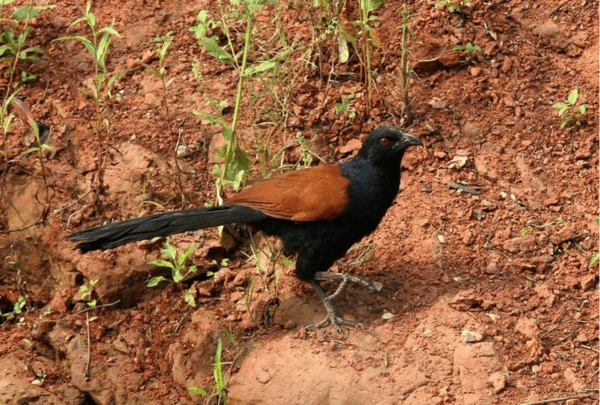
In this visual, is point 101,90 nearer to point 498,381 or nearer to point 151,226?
point 151,226

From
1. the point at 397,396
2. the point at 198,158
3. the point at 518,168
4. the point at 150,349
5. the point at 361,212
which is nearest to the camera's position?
the point at 397,396

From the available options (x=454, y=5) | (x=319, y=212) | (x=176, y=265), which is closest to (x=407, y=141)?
(x=319, y=212)

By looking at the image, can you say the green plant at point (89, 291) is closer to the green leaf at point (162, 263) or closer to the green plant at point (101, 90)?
the green leaf at point (162, 263)

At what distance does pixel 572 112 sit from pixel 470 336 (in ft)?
6.07

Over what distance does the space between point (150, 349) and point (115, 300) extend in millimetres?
435

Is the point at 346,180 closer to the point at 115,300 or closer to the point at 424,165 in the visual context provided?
the point at 424,165

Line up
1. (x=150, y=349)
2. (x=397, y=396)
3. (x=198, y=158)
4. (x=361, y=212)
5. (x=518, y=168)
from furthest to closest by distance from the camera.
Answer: (x=198, y=158), (x=518, y=168), (x=150, y=349), (x=361, y=212), (x=397, y=396)

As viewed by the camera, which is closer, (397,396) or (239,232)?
(397,396)

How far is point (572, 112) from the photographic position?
5758mm

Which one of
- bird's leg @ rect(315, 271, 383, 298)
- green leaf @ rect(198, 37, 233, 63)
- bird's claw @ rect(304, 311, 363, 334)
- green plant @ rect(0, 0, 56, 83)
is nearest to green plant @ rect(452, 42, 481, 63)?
green leaf @ rect(198, 37, 233, 63)

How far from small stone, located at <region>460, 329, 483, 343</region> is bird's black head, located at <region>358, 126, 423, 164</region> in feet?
3.25

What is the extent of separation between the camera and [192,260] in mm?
5539

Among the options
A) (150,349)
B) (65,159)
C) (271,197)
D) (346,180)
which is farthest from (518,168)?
(65,159)

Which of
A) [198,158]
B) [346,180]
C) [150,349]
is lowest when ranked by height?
[150,349]
